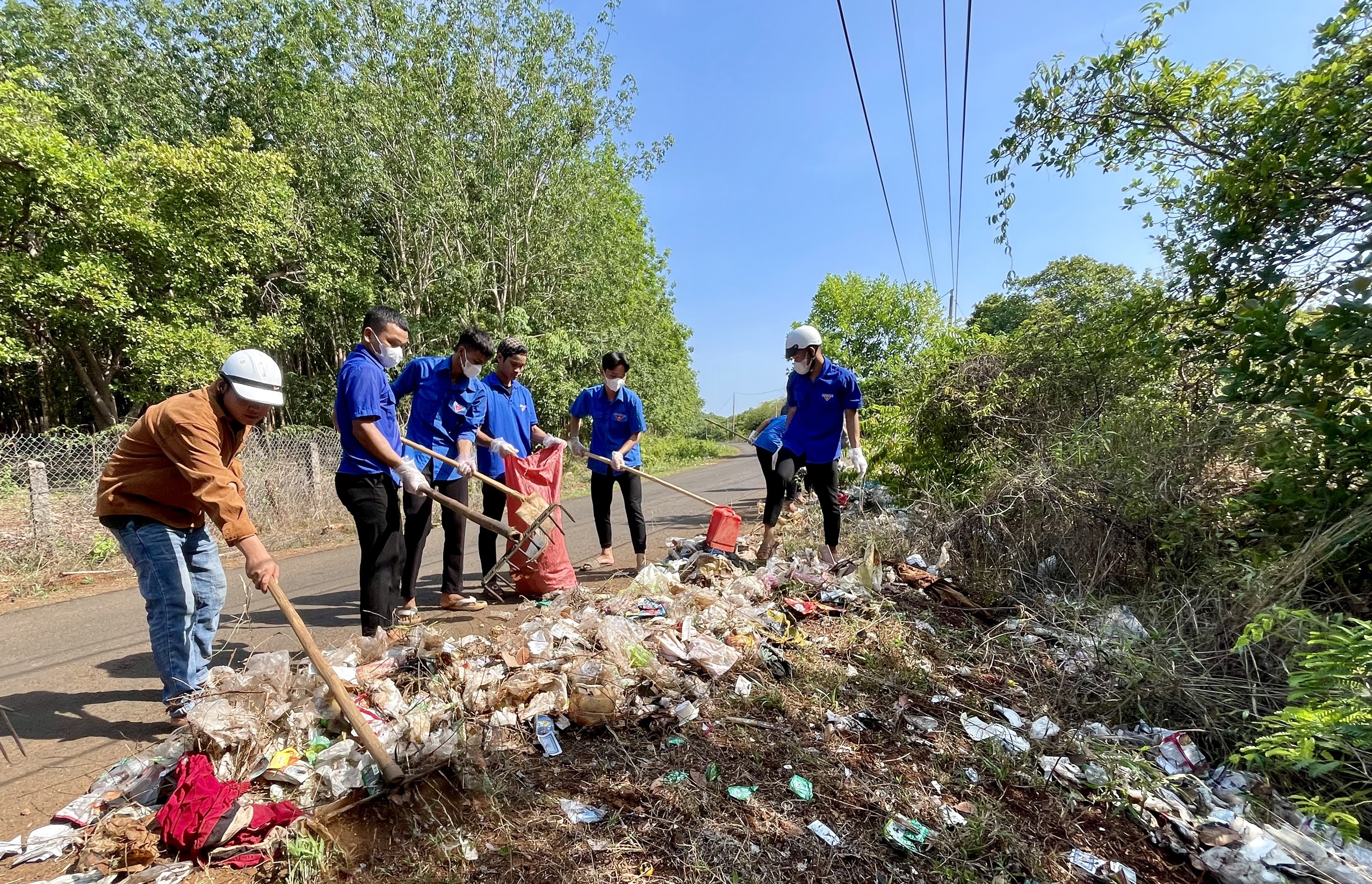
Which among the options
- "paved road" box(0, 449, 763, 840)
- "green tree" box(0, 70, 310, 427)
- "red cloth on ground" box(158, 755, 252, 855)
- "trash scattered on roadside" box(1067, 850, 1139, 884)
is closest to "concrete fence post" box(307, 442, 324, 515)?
"paved road" box(0, 449, 763, 840)

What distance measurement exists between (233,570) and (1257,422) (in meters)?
8.00

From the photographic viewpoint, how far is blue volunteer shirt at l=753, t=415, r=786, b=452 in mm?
5602

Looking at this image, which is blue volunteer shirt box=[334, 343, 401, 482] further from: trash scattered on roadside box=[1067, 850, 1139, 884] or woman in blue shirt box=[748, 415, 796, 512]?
trash scattered on roadside box=[1067, 850, 1139, 884]

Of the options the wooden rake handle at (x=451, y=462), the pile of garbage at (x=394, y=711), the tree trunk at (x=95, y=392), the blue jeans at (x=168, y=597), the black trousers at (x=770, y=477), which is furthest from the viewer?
the tree trunk at (x=95, y=392)

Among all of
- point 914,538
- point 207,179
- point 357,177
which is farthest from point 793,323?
point 207,179

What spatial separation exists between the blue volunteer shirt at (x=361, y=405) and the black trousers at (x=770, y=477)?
267 cm

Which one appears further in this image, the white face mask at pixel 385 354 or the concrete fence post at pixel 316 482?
the concrete fence post at pixel 316 482

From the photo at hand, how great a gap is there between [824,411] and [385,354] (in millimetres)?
3036

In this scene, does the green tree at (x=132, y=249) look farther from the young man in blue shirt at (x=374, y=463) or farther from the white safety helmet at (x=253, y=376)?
the white safety helmet at (x=253, y=376)

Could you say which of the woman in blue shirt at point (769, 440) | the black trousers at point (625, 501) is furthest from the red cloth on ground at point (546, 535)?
the woman in blue shirt at point (769, 440)

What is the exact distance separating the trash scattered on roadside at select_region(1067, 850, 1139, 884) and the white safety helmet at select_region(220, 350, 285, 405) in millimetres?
3206

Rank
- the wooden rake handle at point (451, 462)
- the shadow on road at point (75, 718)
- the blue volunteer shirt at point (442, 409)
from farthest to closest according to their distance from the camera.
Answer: the blue volunteer shirt at point (442, 409) → the wooden rake handle at point (451, 462) → the shadow on road at point (75, 718)

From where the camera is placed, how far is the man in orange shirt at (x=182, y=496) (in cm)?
222

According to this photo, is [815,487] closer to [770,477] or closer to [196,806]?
[770,477]
